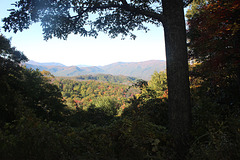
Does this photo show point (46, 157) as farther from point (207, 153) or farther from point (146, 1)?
point (146, 1)

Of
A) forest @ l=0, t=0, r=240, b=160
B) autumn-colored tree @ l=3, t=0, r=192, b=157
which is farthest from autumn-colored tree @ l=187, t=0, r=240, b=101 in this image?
autumn-colored tree @ l=3, t=0, r=192, b=157

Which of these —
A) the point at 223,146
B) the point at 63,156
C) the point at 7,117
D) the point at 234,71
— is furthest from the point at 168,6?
the point at 7,117

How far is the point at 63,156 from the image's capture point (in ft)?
8.10

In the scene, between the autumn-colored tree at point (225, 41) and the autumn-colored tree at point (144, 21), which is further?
the autumn-colored tree at point (225, 41)

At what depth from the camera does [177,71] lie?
11.1 feet

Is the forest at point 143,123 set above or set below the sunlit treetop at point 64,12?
below

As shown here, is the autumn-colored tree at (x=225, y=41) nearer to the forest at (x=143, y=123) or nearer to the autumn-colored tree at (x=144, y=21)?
the forest at (x=143, y=123)

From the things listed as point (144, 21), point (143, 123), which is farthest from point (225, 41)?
point (143, 123)

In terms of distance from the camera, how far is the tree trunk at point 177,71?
333 centimetres

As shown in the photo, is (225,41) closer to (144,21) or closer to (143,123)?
(144,21)

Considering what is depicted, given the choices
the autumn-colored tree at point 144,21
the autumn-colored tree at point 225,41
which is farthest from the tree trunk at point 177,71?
the autumn-colored tree at point 225,41

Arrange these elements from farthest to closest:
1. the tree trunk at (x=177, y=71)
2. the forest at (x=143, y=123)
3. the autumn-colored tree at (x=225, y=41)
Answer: the autumn-colored tree at (x=225, y=41) < the tree trunk at (x=177, y=71) < the forest at (x=143, y=123)

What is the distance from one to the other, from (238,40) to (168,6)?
3812mm

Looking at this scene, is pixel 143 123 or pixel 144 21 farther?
pixel 144 21
